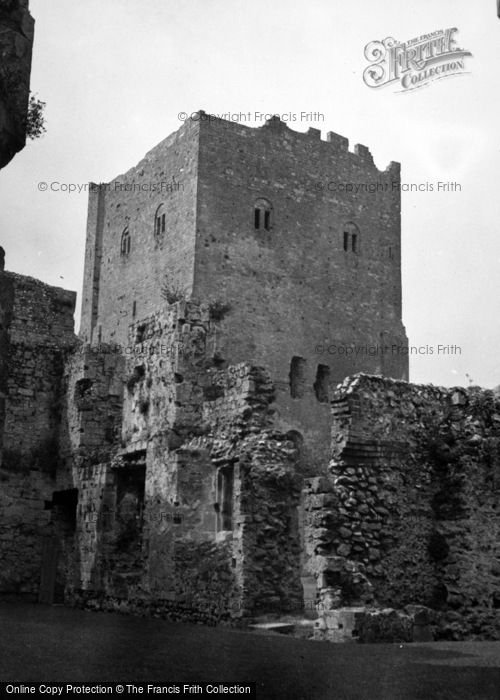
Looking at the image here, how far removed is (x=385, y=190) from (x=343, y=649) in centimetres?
3827

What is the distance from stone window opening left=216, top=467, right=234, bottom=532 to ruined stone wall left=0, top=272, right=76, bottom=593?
25.2 ft

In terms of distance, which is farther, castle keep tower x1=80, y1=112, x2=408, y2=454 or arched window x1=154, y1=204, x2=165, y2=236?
arched window x1=154, y1=204, x2=165, y2=236

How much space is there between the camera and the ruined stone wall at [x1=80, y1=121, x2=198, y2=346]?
42312 millimetres

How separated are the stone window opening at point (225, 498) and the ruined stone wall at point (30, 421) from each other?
25.2 ft

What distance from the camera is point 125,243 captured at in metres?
47.0

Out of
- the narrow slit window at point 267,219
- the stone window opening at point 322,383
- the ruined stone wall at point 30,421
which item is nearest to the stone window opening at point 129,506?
the ruined stone wall at point 30,421

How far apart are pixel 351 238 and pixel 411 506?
3292 centimetres

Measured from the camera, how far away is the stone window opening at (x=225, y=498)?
55.1 ft

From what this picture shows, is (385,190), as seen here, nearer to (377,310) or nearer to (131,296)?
(377,310)

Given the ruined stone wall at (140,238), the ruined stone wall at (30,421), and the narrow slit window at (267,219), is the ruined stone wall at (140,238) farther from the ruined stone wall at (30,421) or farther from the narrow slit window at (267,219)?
the ruined stone wall at (30,421)

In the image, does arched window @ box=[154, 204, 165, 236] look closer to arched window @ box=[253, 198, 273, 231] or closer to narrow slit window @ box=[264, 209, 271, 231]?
arched window @ box=[253, 198, 273, 231]

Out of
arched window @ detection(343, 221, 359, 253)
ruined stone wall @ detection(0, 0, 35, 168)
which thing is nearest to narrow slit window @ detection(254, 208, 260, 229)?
arched window @ detection(343, 221, 359, 253)

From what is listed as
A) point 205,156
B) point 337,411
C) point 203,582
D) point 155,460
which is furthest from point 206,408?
point 205,156

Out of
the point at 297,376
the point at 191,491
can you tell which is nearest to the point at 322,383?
the point at 297,376
